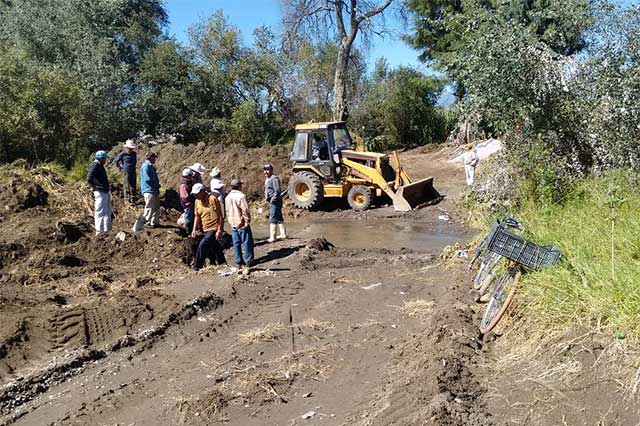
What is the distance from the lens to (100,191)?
11211 mm

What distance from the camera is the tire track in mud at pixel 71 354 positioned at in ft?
18.4

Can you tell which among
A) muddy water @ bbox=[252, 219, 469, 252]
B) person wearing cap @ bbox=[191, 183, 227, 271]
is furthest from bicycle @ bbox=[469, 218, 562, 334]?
muddy water @ bbox=[252, 219, 469, 252]

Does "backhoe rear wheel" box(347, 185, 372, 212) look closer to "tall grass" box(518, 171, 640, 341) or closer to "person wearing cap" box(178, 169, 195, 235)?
"person wearing cap" box(178, 169, 195, 235)

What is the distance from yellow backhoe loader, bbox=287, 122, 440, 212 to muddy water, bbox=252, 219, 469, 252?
39.6 inches

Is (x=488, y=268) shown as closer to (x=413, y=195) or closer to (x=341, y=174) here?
(x=413, y=195)

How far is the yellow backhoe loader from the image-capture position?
1628cm

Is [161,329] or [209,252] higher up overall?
[209,252]

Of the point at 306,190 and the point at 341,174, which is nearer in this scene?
the point at 341,174

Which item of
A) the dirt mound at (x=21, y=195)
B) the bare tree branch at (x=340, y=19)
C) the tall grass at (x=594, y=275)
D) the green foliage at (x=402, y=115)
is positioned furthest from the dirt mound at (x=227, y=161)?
the tall grass at (x=594, y=275)

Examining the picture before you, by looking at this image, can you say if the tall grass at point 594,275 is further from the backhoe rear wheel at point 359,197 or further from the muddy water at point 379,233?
the backhoe rear wheel at point 359,197

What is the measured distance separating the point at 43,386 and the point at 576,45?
1107 centimetres

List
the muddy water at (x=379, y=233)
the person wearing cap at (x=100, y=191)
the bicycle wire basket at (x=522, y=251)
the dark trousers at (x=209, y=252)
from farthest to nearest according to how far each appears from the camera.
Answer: the muddy water at (x=379, y=233)
the person wearing cap at (x=100, y=191)
the dark trousers at (x=209, y=252)
the bicycle wire basket at (x=522, y=251)

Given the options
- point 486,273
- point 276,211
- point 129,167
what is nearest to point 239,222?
point 276,211

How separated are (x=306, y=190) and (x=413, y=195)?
3.05m
